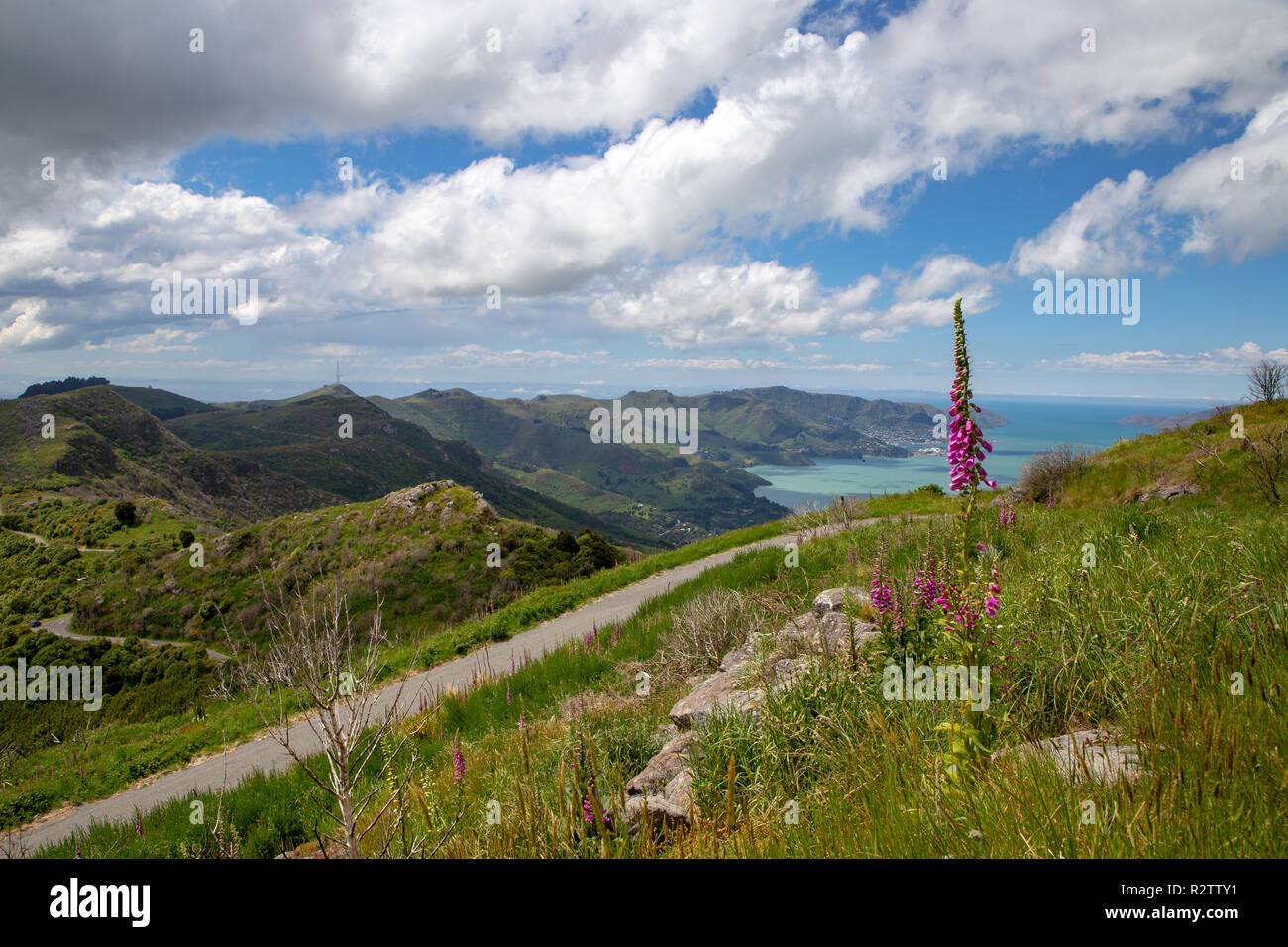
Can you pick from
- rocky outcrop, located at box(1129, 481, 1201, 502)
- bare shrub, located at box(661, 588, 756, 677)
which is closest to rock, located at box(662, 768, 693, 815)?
bare shrub, located at box(661, 588, 756, 677)

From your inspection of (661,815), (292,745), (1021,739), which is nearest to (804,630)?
(661,815)

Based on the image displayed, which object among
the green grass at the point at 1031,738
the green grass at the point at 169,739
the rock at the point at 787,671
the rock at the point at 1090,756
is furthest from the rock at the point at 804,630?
the green grass at the point at 169,739

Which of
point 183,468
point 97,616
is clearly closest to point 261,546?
point 97,616

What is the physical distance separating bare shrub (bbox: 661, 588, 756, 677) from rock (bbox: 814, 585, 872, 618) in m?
1.34

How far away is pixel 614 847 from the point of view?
346 cm

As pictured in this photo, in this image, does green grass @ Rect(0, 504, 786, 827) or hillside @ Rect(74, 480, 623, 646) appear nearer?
green grass @ Rect(0, 504, 786, 827)

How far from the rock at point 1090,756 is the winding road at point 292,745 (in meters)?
5.45

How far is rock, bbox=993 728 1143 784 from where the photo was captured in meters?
2.56

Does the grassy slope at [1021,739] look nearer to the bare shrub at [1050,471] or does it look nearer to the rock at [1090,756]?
the rock at [1090,756]

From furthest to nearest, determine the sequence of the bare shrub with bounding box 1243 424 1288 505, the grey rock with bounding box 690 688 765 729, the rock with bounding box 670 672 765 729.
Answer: the bare shrub with bounding box 1243 424 1288 505 → the rock with bounding box 670 672 765 729 → the grey rock with bounding box 690 688 765 729

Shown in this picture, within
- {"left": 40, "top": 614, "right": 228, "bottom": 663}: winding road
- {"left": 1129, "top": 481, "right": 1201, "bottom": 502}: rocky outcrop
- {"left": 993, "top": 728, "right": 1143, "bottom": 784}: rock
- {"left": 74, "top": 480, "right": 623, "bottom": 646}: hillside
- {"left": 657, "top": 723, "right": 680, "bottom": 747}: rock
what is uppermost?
{"left": 1129, "top": 481, "right": 1201, "bottom": 502}: rocky outcrop

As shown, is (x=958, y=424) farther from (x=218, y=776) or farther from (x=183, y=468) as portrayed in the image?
(x=183, y=468)

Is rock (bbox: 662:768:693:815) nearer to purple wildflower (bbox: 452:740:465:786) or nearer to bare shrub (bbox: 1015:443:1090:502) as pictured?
purple wildflower (bbox: 452:740:465:786)
